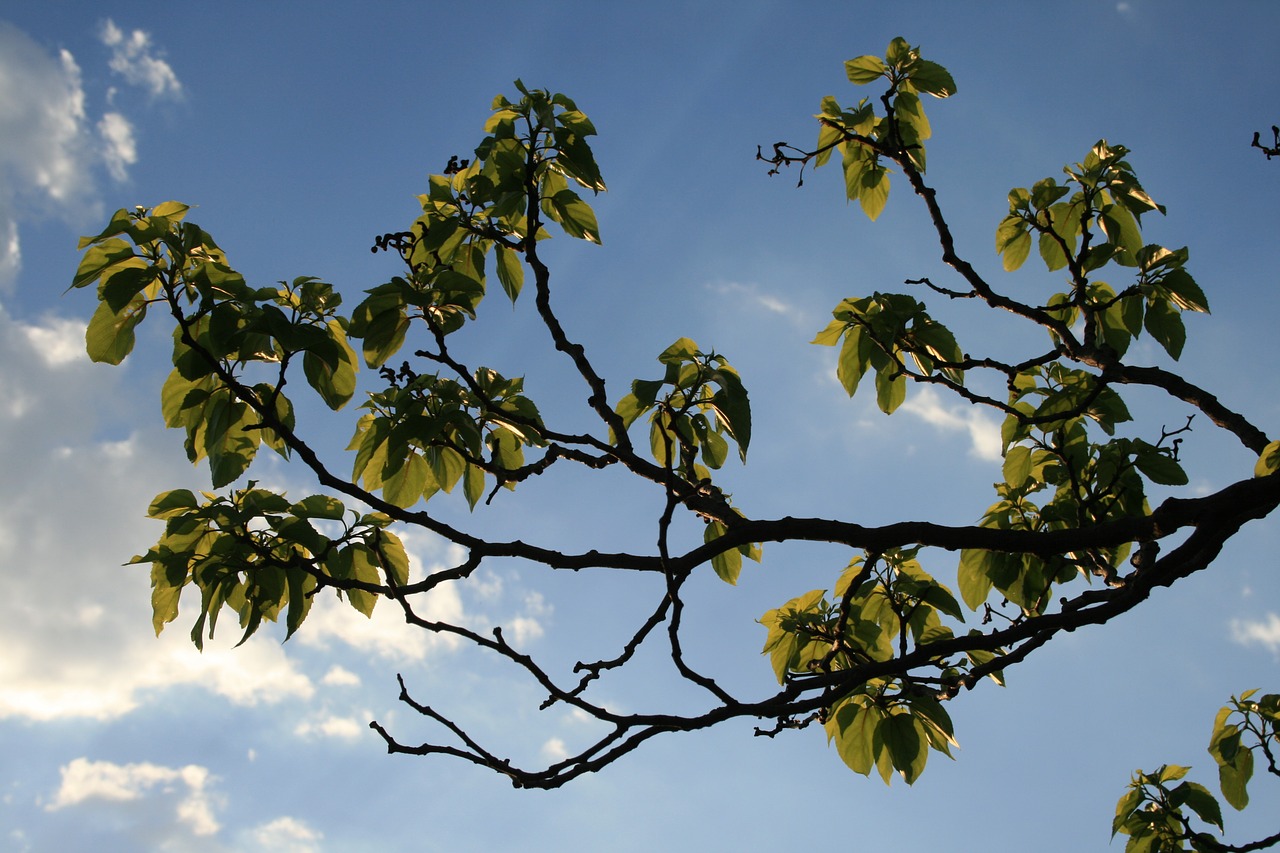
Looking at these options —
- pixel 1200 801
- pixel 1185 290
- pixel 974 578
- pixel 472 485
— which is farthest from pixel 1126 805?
pixel 472 485

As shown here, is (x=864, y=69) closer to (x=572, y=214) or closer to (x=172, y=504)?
(x=572, y=214)

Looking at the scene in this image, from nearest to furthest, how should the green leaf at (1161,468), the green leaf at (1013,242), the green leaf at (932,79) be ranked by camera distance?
the green leaf at (1161,468), the green leaf at (932,79), the green leaf at (1013,242)

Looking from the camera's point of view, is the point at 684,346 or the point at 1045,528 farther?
the point at 1045,528

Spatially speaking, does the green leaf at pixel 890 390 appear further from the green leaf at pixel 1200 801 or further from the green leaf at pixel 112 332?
the green leaf at pixel 112 332

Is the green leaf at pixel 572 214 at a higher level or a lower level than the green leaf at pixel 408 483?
higher

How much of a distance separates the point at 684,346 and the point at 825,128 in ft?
6.23

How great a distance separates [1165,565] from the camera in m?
2.38

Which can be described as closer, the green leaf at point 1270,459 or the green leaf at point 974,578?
the green leaf at point 1270,459

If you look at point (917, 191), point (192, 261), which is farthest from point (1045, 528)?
point (192, 261)

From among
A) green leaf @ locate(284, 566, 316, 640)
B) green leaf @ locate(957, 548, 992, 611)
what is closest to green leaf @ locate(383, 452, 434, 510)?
green leaf @ locate(284, 566, 316, 640)

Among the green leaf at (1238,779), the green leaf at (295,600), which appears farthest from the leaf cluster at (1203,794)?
the green leaf at (295,600)

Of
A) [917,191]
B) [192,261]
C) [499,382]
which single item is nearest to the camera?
[192,261]

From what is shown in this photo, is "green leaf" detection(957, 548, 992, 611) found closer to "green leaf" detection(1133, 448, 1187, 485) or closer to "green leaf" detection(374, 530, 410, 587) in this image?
"green leaf" detection(1133, 448, 1187, 485)

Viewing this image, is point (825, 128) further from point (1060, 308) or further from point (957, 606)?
point (957, 606)
